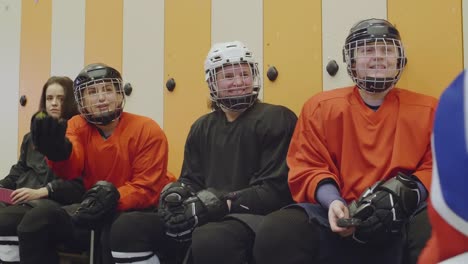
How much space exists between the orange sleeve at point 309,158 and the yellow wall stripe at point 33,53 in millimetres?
1948

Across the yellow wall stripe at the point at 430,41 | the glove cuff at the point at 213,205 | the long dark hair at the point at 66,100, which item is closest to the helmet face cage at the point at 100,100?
the long dark hair at the point at 66,100

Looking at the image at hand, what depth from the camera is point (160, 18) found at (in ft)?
9.20

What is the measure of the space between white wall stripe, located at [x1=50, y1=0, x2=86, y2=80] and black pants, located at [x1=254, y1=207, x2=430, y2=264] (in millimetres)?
1944

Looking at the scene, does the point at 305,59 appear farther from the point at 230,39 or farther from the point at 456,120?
the point at 456,120

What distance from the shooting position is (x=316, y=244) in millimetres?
1462

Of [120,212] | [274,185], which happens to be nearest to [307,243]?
[274,185]

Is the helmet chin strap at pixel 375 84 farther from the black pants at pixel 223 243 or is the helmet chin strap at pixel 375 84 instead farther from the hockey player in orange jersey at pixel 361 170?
the black pants at pixel 223 243

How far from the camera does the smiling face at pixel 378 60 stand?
5.42 feet

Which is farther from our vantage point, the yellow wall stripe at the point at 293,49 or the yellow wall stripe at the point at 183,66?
the yellow wall stripe at the point at 183,66

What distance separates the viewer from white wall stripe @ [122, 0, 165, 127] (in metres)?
2.79

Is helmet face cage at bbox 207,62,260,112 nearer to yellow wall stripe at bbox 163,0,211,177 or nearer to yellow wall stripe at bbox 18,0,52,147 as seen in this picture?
yellow wall stripe at bbox 163,0,211,177

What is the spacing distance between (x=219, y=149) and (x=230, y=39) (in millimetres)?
721

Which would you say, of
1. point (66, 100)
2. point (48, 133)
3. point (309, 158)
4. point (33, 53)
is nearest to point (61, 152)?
point (48, 133)

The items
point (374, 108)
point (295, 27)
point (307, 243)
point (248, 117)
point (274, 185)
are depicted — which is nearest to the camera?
point (307, 243)
